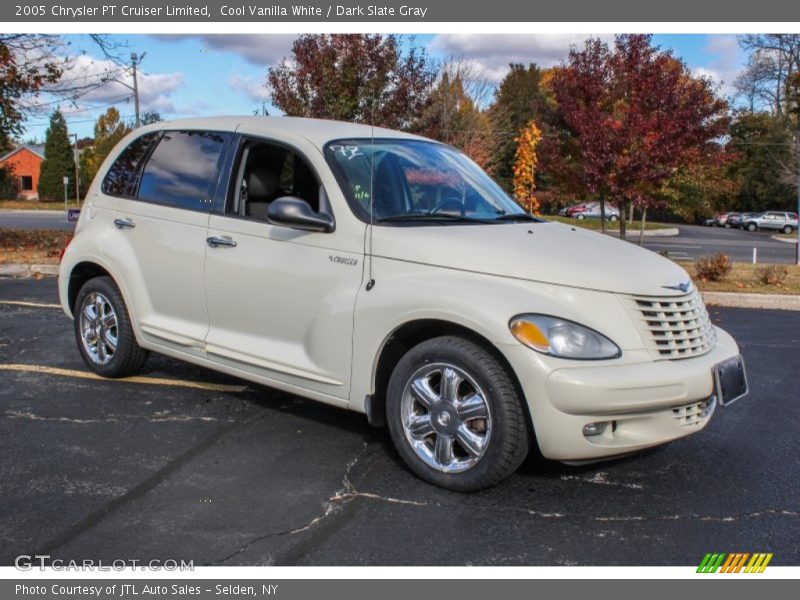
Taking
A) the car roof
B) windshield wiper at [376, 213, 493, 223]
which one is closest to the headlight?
windshield wiper at [376, 213, 493, 223]

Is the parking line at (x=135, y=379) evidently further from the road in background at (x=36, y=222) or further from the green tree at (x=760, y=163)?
the green tree at (x=760, y=163)

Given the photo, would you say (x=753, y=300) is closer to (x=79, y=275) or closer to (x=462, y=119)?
(x=79, y=275)

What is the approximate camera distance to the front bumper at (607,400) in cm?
373

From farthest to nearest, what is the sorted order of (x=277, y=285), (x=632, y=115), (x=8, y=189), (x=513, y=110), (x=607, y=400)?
(x=8, y=189) → (x=513, y=110) → (x=632, y=115) → (x=277, y=285) → (x=607, y=400)

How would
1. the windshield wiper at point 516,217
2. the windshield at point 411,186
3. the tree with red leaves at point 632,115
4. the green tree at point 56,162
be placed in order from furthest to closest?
the green tree at point 56,162
the tree with red leaves at point 632,115
the windshield wiper at point 516,217
the windshield at point 411,186

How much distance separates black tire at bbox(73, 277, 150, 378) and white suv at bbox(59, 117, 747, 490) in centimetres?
2

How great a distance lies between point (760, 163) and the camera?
5797cm

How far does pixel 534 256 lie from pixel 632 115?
37.0 ft

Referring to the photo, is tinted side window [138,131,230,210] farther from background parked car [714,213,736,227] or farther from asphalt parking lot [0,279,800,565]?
background parked car [714,213,736,227]

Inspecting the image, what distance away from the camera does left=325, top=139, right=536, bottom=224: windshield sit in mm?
4664

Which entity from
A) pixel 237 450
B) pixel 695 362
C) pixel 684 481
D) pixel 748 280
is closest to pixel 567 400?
pixel 695 362

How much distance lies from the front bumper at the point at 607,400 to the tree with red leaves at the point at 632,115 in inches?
438

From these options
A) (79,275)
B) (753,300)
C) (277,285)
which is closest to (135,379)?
(79,275)

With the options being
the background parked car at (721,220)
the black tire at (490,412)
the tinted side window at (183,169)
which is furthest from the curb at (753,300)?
the background parked car at (721,220)
